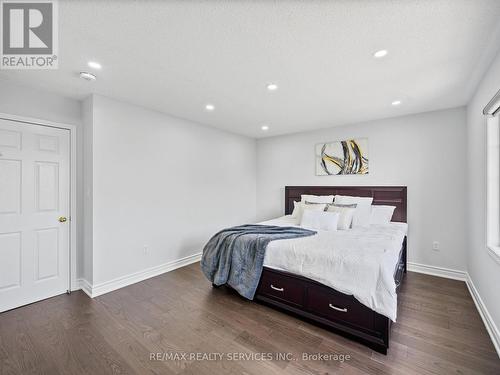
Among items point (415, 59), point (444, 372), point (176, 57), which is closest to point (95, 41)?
point (176, 57)

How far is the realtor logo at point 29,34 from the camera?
60.9 inches

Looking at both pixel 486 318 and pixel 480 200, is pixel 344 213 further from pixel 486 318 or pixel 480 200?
pixel 486 318

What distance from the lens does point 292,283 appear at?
2.34 metres

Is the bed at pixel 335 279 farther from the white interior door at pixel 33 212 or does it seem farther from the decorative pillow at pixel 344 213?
the white interior door at pixel 33 212

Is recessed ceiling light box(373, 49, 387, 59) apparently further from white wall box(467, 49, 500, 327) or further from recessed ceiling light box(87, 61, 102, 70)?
recessed ceiling light box(87, 61, 102, 70)

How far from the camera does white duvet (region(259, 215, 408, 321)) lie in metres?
1.82

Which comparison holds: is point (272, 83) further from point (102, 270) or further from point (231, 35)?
point (102, 270)

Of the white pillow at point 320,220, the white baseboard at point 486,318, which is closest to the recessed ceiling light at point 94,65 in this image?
the white pillow at point 320,220

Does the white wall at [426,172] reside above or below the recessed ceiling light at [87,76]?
below

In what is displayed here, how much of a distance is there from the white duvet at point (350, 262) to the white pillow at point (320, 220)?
441 mm

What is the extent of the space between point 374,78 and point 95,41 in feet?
8.67

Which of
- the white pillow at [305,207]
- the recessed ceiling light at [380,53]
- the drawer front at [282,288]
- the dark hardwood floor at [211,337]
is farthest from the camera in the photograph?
the white pillow at [305,207]

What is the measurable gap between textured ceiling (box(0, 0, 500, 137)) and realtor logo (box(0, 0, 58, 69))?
0.25ft

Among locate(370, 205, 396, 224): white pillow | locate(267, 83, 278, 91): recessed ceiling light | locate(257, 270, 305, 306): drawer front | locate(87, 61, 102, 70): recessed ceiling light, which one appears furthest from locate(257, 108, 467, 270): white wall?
locate(87, 61, 102, 70): recessed ceiling light
